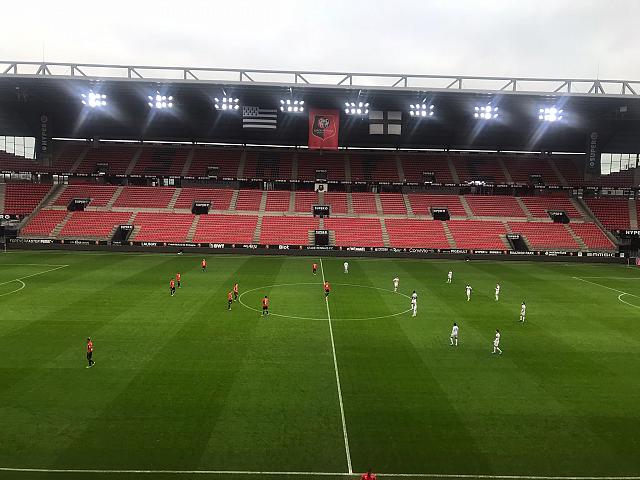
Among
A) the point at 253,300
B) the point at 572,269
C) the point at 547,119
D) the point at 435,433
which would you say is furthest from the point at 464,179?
the point at 435,433

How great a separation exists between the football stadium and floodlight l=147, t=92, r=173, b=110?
0.39 m

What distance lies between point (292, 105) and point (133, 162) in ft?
98.2

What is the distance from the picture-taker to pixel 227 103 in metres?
49.3

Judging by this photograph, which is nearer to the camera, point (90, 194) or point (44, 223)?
point (44, 223)

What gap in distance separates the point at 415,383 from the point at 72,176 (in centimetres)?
6337

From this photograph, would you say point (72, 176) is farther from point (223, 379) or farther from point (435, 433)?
point (435, 433)

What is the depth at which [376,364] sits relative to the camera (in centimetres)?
1720

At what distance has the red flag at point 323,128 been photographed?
51094 mm

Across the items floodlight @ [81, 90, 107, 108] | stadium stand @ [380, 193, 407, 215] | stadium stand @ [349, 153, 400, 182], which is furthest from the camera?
stadium stand @ [349, 153, 400, 182]

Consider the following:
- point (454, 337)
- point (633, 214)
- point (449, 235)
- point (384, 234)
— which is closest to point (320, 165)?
point (384, 234)

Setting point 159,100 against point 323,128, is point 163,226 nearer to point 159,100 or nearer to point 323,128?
point 159,100

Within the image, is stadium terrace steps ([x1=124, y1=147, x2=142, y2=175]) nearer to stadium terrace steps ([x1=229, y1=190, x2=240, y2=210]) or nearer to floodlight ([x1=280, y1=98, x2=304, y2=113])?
stadium terrace steps ([x1=229, y1=190, x2=240, y2=210])

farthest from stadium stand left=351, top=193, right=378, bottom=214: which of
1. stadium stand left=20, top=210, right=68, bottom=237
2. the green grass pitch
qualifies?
stadium stand left=20, top=210, right=68, bottom=237

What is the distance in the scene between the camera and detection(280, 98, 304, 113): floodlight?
49781 millimetres
